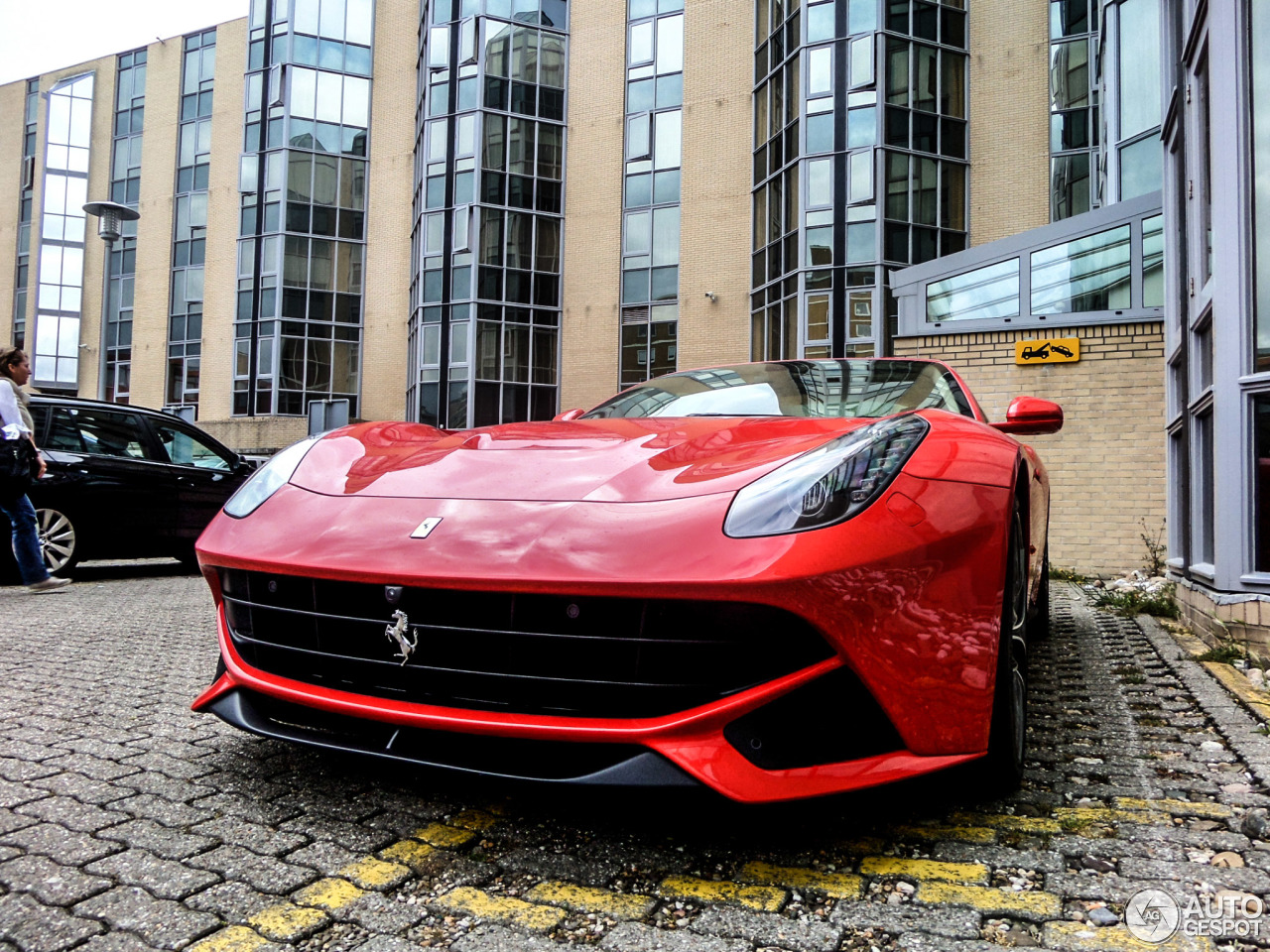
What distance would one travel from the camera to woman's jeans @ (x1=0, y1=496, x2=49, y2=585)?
20.2ft

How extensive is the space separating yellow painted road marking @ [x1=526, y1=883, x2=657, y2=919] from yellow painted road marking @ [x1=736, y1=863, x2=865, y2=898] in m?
0.22

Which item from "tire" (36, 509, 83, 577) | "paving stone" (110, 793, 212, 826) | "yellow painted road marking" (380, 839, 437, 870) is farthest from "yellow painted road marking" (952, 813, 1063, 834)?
"tire" (36, 509, 83, 577)

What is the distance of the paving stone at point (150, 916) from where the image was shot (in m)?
1.48

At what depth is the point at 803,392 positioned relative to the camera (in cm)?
330

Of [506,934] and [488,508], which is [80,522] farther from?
[506,934]

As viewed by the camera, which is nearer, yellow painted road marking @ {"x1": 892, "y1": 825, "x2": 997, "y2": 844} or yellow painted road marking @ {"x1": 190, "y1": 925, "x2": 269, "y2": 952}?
yellow painted road marking @ {"x1": 190, "y1": 925, "x2": 269, "y2": 952}

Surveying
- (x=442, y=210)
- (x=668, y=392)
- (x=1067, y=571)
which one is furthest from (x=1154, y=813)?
(x=442, y=210)

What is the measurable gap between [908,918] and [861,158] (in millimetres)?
19700

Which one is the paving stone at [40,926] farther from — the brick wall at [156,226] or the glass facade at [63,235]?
the glass facade at [63,235]

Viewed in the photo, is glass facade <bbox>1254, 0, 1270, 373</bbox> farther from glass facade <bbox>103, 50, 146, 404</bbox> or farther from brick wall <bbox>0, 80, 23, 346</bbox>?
brick wall <bbox>0, 80, 23, 346</bbox>

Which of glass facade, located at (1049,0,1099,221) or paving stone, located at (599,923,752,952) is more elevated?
glass facade, located at (1049,0,1099,221)

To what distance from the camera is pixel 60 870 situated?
172cm

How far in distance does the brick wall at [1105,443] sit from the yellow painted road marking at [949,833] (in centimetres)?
726

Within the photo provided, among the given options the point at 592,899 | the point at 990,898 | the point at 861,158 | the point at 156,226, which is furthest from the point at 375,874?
the point at 156,226
